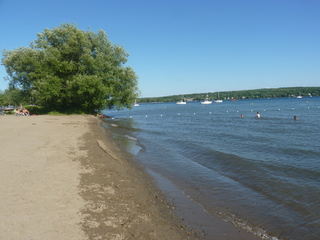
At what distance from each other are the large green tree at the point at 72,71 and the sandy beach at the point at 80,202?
98.0 ft

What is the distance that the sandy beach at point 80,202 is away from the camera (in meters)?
4.96

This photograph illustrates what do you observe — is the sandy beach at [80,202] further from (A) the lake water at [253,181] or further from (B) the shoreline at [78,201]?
(A) the lake water at [253,181]

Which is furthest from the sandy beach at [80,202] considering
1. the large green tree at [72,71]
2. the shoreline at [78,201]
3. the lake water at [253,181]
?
the large green tree at [72,71]

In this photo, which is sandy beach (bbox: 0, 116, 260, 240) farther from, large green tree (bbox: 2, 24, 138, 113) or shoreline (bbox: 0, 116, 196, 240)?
large green tree (bbox: 2, 24, 138, 113)

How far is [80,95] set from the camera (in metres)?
39.7

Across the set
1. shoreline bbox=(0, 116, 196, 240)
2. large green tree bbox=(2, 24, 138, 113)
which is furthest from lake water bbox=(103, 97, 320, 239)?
large green tree bbox=(2, 24, 138, 113)

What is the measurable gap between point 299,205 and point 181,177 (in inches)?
173

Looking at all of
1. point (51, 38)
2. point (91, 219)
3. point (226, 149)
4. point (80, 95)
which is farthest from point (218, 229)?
point (51, 38)

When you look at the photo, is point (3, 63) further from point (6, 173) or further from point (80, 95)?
point (6, 173)

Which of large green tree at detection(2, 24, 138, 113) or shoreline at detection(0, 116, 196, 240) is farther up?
large green tree at detection(2, 24, 138, 113)

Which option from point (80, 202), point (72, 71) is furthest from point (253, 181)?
point (72, 71)

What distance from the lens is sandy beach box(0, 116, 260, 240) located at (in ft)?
16.3

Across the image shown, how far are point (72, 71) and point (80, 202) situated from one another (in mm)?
39397

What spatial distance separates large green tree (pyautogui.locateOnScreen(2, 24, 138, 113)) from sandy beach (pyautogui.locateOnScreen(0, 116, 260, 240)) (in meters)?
29.9
